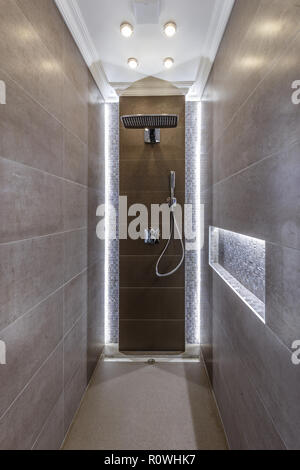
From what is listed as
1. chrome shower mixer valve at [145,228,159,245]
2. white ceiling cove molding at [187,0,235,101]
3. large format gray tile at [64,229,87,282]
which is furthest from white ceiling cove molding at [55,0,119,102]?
chrome shower mixer valve at [145,228,159,245]

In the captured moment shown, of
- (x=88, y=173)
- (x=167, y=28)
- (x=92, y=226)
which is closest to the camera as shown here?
(x=167, y=28)

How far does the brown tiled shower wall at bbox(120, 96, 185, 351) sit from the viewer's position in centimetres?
231

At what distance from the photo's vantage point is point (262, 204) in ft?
2.99

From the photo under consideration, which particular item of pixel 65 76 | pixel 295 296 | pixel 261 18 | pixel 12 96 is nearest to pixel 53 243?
pixel 12 96

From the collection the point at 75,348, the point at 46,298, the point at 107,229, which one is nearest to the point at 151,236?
the point at 107,229

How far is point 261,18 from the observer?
922 millimetres

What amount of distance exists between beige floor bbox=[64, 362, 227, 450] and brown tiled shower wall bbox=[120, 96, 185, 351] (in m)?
0.30

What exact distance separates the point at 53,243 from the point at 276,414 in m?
1.16

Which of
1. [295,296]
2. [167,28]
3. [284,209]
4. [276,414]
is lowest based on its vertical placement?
[276,414]

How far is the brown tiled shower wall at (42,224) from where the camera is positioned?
2.92 feet

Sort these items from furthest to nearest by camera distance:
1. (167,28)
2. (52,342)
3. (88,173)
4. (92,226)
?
(92,226), (88,173), (167,28), (52,342)

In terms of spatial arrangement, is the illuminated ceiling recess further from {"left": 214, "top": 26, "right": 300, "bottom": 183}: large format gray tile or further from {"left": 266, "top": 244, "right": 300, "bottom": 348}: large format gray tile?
{"left": 266, "top": 244, "right": 300, "bottom": 348}: large format gray tile

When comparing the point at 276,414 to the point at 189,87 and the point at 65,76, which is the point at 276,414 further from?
the point at 189,87

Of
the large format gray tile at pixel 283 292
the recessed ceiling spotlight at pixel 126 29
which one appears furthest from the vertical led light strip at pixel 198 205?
the large format gray tile at pixel 283 292
